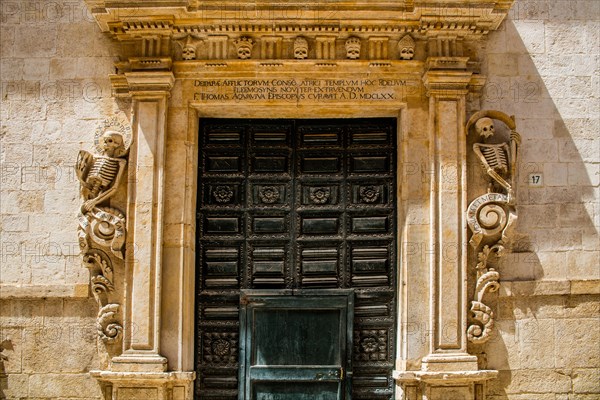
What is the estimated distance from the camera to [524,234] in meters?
7.79

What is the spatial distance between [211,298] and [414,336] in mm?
2004

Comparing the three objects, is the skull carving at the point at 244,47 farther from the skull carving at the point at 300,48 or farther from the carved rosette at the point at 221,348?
the carved rosette at the point at 221,348

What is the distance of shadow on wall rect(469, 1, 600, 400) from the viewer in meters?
7.66

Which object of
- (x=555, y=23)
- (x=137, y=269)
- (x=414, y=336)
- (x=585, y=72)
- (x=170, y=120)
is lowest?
(x=414, y=336)

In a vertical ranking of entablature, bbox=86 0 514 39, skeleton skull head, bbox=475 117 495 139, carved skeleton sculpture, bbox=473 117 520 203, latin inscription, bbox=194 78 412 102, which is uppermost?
entablature, bbox=86 0 514 39

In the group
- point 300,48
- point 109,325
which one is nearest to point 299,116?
point 300,48

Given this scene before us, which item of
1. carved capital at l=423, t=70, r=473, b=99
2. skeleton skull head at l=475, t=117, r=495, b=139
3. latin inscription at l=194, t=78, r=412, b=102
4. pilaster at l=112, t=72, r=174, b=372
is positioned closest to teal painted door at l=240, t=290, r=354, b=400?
pilaster at l=112, t=72, r=174, b=372

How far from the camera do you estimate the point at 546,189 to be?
7883 millimetres

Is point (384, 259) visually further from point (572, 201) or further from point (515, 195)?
point (572, 201)

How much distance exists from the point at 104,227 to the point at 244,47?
2204 mm

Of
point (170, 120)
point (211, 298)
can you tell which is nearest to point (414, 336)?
point (211, 298)

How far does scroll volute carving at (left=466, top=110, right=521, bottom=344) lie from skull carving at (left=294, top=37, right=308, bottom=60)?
5.93 ft

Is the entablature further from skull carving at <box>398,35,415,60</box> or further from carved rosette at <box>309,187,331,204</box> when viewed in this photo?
carved rosette at <box>309,187,331,204</box>

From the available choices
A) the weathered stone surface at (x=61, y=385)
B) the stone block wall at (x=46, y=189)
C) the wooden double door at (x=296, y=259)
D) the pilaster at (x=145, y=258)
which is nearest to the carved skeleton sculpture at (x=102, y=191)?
the pilaster at (x=145, y=258)
